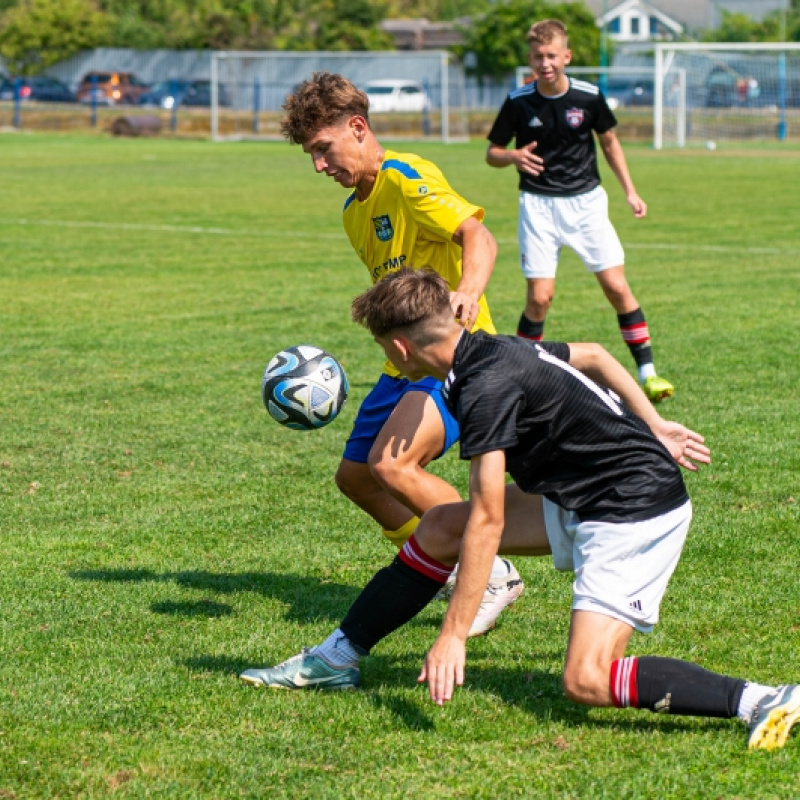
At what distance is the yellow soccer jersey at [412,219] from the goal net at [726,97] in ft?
131

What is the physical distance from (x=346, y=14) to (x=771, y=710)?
7459 cm

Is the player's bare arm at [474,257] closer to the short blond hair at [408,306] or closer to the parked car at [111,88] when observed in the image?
the short blond hair at [408,306]

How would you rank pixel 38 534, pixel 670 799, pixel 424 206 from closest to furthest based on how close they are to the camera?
pixel 670 799 < pixel 424 206 < pixel 38 534

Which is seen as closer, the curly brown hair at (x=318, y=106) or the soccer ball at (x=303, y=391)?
the curly brown hair at (x=318, y=106)

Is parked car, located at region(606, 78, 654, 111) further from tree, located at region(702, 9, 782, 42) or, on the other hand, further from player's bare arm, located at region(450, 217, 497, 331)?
player's bare arm, located at region(450, 217, 497, 331)

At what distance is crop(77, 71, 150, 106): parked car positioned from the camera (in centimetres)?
6347

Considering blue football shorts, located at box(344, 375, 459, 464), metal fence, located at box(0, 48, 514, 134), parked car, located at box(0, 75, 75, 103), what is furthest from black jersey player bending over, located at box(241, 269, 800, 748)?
parked car, located at box(0, 75, 75, 103)

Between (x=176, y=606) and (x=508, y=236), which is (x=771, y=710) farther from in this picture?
(x=508, y=236)

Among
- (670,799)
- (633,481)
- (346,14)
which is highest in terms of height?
(346,14)

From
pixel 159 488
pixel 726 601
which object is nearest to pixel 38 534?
pixel 159 488

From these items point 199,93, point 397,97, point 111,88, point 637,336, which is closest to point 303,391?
point 637,336

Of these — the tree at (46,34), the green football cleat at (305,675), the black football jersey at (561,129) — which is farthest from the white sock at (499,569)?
the tree at (46,34)

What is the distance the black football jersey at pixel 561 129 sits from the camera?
1029cm

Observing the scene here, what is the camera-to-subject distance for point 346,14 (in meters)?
75.0
